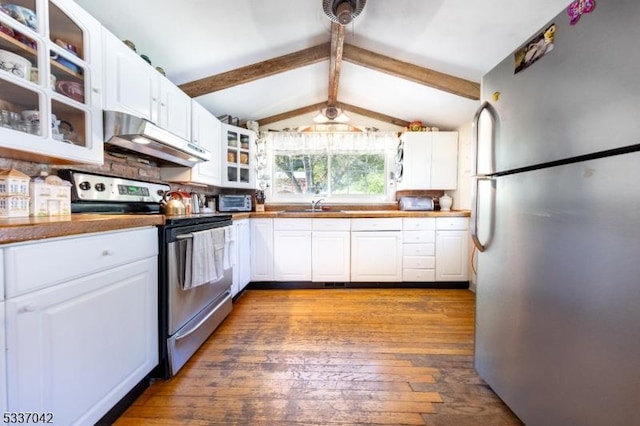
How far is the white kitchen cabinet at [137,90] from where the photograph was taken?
1.47m

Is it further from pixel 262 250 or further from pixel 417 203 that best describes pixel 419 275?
pixel 262 250

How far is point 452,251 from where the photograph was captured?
2.99 metres

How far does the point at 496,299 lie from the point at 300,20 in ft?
7.88

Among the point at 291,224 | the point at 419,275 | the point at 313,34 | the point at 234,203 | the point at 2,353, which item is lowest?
the point at 419,275

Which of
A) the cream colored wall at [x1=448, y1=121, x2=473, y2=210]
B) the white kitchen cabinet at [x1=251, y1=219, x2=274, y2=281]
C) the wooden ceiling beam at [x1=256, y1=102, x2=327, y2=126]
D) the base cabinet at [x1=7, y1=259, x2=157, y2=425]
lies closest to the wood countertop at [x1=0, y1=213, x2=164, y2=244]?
the base cabinet at [x1=7, y1=259, x2=157, y2=425]

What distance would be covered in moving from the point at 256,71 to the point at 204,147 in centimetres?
93

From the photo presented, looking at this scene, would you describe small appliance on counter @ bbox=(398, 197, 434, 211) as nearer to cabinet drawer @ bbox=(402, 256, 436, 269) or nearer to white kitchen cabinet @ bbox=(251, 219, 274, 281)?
cabinet drawer @ bbox=(402, 256, 436, 269)

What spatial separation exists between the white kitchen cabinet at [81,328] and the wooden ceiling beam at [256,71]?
1804 millimetres

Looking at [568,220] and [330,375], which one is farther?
[330,375]

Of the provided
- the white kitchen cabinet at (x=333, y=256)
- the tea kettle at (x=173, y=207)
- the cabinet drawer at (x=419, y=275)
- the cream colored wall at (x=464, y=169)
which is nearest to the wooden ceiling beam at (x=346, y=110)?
the cream colored wall at (x=464, y=169)

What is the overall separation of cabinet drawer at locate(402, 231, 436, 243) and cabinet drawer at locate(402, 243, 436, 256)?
48 mm

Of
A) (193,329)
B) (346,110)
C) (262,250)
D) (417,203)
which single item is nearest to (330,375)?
(193,329)

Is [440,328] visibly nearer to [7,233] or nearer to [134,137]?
[7,233]

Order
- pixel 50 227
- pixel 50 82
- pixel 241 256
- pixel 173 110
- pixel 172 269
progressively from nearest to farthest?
1. pixel 50 227
2. pixel 50 82
3. pixel 172 269
4. pixel 173 110
5. pixel 241 256
